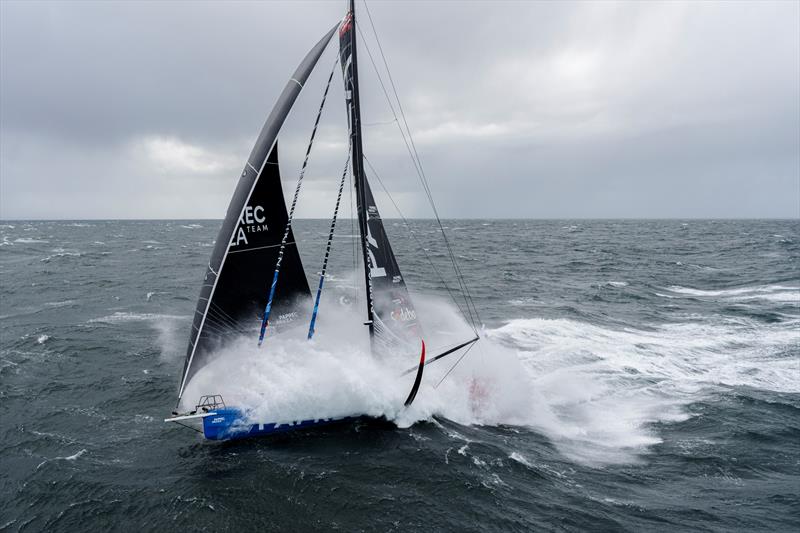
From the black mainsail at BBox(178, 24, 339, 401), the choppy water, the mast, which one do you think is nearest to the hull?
the choppy water

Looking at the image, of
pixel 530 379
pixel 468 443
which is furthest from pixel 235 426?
pixel 530 379

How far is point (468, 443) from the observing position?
41.8 feet

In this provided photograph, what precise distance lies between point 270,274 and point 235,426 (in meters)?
4.10

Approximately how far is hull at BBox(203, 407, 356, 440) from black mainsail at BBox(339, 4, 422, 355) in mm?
3313

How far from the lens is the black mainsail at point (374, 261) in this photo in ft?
39.5

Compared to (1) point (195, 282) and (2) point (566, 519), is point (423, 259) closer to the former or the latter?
(1) point (195, 282)

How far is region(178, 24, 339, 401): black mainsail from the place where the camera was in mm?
11734

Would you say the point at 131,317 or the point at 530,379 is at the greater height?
the point at 131,317

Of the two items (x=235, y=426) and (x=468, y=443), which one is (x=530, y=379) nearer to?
(x=468, y=443)

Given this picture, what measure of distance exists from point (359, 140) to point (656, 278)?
3793 cm

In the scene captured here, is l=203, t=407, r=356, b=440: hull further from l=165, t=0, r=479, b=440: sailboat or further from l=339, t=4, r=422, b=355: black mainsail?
l=339, t=4, r=422, b=355: black mainsail

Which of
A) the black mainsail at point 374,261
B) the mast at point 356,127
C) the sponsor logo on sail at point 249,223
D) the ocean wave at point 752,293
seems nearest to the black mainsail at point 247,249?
the sponsor logo on sail at point 249,223

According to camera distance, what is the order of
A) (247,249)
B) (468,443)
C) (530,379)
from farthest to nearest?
(530,379) → (468,443) → (247,249)

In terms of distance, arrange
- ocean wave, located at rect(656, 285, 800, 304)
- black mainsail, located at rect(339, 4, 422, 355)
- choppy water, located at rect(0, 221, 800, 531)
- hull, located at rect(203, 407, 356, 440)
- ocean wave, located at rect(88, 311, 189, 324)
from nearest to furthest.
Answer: choppy water, located at rect(0, 221, 800, 531) < hull, located at rect(203, 407, 356, 440) < black mainsail, located at rect(339, 4, 422, 355) < ocean wave, located at rect(88, 311, 189, 324) < ocean wave, located at rect(656, 285, 800, 304)
